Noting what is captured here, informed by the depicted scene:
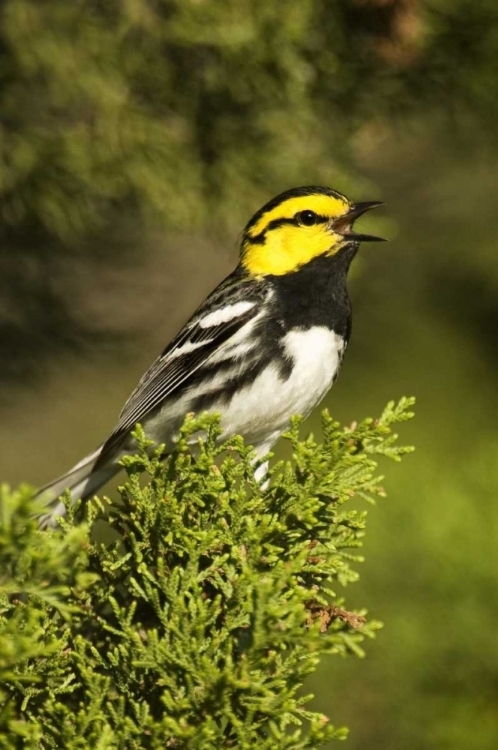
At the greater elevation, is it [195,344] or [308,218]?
[308,218]

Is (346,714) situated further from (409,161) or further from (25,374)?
(409,161)

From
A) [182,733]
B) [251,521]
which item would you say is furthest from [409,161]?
[182,733]

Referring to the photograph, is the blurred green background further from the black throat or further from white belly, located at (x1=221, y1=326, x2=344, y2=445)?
the black throat

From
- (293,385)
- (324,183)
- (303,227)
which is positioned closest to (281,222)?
(303,227)

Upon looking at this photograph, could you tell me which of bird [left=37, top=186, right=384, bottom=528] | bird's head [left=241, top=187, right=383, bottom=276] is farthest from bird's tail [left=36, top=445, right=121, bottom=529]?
bird's head [left=241, top=187, right=383, bottom=276]

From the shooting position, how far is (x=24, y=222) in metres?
3.21

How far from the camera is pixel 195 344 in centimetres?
A: 288

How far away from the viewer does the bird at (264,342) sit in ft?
8.64

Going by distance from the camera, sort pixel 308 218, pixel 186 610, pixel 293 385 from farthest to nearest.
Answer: pixel 308 218 < pixel 293 385 < pixel 186 610

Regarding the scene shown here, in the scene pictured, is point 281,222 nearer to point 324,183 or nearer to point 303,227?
point 303,227

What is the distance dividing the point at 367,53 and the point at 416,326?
3.09 feet

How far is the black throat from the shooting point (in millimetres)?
2666

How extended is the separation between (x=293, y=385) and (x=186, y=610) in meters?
1.12

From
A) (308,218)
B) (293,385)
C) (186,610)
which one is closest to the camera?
(186,610)
